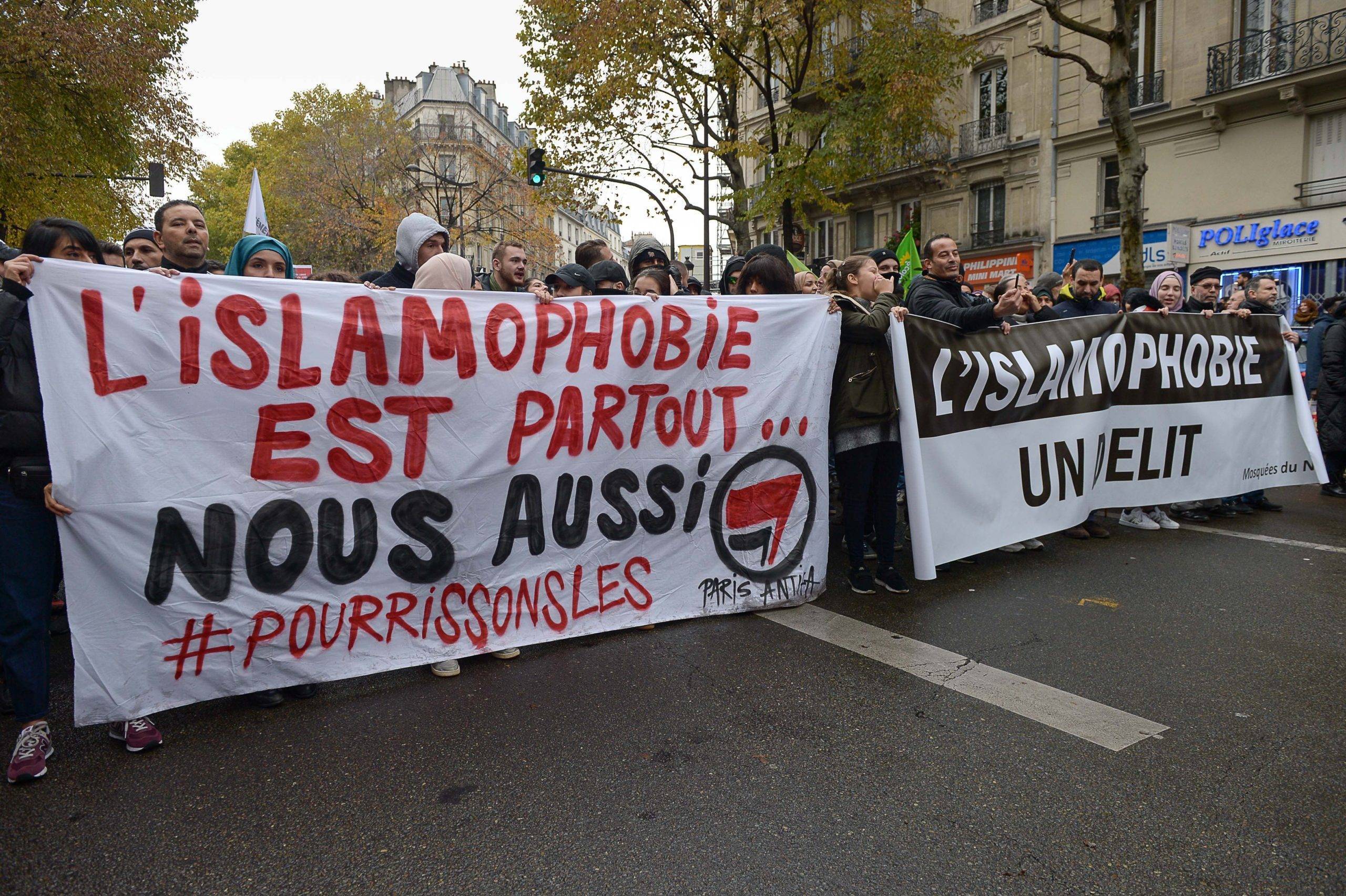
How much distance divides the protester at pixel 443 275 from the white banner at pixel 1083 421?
2.36 meters

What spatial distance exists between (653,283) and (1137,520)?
3.94 meters

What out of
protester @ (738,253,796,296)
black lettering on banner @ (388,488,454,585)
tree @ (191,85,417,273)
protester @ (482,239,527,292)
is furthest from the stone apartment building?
tree @ (191,85,417,273)

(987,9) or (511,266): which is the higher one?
(987,9)

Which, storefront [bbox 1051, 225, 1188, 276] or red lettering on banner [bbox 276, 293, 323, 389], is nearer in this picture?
red lettering on banner [bbox 276, 293, 323, 389]

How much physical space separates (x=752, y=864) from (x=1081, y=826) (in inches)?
37.6

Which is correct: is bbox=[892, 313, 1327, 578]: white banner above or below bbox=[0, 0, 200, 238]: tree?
below

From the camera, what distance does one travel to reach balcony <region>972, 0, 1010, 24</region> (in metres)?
23.7

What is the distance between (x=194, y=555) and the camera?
3168 mm

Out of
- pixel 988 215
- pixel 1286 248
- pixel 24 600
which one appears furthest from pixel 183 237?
pixel 988 215

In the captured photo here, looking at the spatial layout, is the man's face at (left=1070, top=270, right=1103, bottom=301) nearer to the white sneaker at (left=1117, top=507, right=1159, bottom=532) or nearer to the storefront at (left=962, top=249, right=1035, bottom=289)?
the white sneaker at (left=1117, top=507, right=1159, bottom=532)

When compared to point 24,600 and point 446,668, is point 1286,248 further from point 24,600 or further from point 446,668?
point 24,600

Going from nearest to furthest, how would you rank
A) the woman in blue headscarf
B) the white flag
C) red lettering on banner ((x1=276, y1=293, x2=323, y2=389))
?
red lettering on banner ((x1=276, y1=293, x2=323, y2=389)) < the woman in blue headscarf < the white flag

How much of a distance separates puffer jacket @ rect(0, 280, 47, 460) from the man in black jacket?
165 inches

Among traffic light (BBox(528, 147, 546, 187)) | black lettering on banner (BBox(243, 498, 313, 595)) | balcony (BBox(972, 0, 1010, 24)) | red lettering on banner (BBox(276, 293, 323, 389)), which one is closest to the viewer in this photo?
black lettering on banner (BBox(243, 498, 313, 595))
